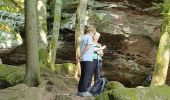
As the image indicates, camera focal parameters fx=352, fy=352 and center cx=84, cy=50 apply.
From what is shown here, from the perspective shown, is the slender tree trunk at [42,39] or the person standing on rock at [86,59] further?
the slender tree trunk at [42,39]

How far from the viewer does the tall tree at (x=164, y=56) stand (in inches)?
480

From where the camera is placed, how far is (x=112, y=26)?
19234 mm

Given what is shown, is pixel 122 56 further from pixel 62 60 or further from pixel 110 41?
pixel 62 60

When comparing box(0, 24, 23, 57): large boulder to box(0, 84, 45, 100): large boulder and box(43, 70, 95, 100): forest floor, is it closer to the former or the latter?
box(43, 70, 95, 100): forest floor

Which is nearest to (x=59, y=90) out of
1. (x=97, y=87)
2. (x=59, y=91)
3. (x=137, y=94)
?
(x=59, y=91)

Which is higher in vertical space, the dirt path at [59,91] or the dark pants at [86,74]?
the dark pants at [86,74]

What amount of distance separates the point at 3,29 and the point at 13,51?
2.18 metres

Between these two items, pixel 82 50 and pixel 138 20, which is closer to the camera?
pixel 82 50

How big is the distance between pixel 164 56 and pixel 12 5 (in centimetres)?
956

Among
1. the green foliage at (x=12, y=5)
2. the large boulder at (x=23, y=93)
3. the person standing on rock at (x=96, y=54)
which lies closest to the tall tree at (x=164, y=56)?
the person standing on rock at (x=96, y=54)

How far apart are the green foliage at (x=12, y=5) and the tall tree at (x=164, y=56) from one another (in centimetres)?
884

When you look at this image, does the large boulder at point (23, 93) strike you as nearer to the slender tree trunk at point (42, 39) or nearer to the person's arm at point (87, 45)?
the person's arm at point (87, 45)

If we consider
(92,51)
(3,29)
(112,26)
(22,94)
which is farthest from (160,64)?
(3,29)

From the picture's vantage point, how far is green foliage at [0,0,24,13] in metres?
18.0
